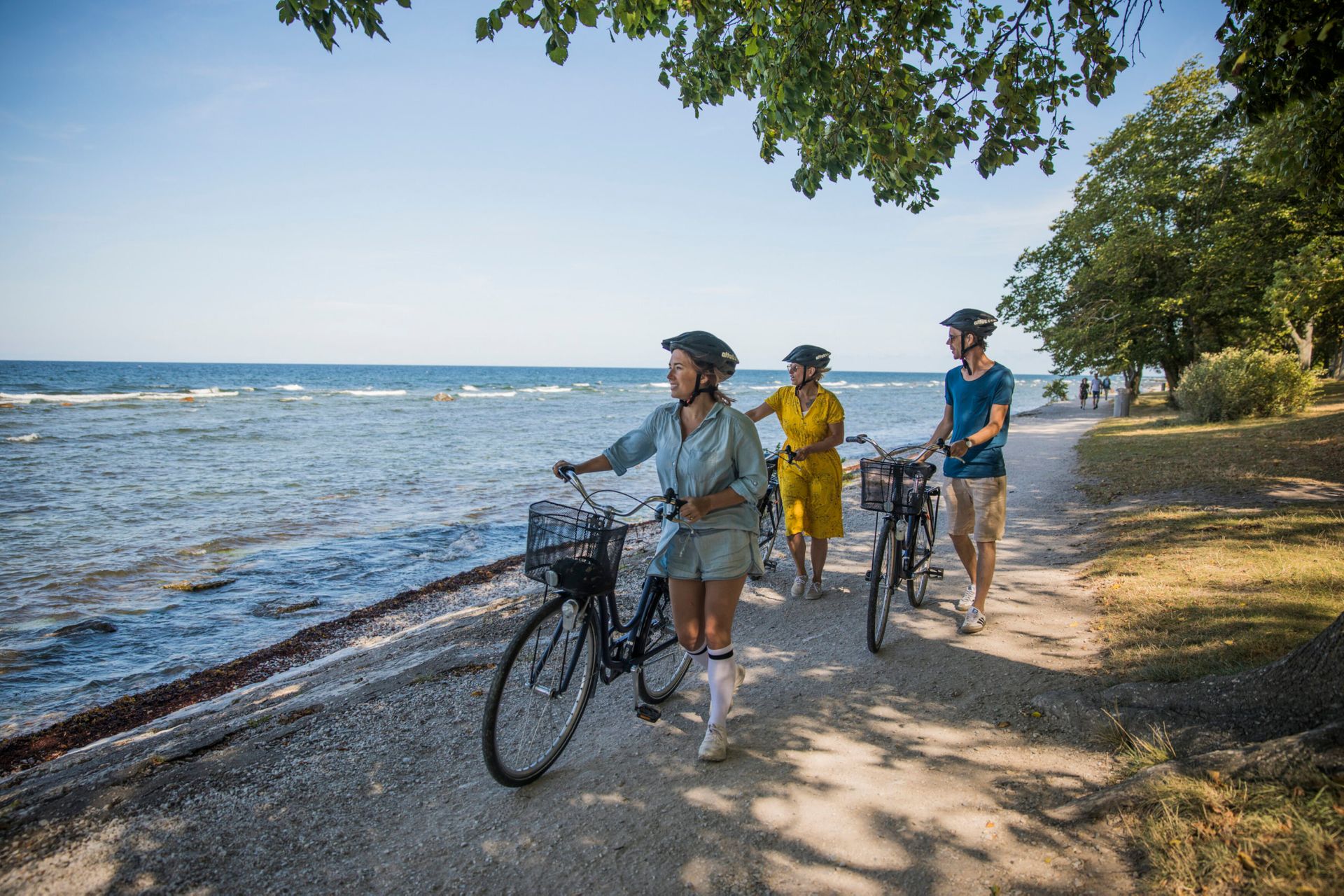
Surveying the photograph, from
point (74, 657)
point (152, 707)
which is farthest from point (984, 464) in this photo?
point (74, 657)

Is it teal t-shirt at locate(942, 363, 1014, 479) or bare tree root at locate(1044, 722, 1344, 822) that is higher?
teal t-shirt at locate(942, 363, 1014, 479)

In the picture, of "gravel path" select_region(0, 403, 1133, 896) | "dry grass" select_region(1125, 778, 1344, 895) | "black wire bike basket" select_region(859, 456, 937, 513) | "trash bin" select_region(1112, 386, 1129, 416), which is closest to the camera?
"dry grass" select_region(1125, 778, 1344, 895)

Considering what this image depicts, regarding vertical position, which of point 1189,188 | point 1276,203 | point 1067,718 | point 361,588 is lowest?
point 361,588

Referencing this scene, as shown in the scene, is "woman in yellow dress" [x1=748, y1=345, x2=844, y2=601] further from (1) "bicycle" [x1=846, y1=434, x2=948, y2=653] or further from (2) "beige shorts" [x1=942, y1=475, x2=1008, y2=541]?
(2) "beige shorts" [x1=942, y1=475, x2=1008, y2=541]

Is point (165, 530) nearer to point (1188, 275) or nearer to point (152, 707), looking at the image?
point (152, 707)

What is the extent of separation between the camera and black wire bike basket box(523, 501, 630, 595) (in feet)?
10.8

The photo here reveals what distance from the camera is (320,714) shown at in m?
4.64

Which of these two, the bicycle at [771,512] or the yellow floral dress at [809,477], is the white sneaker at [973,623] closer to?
the yellow floral dress at [809,477]

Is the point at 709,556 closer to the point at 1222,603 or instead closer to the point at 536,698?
the point at 536,698

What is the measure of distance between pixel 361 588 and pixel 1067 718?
7.93 m

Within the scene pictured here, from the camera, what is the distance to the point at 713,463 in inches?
133

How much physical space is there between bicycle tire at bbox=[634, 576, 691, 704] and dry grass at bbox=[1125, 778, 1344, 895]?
2.13 metres

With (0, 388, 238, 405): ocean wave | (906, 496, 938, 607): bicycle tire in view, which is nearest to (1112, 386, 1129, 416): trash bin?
(906, 496, 938, 607): bicycle tire

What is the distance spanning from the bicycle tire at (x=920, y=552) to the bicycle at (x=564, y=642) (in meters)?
2.37
